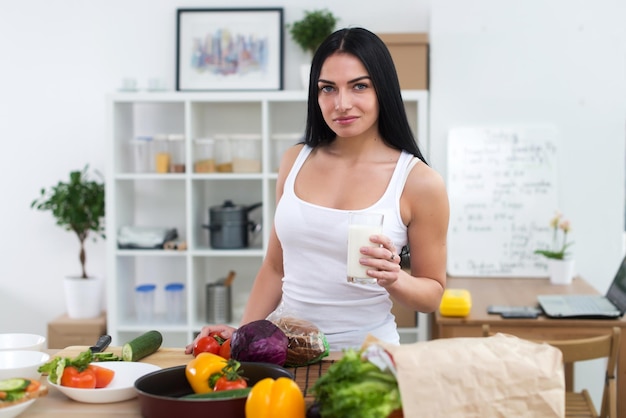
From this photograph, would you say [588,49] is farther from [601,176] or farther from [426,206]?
[426,206]

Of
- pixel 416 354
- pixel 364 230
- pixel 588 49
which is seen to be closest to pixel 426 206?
pixel 364 230

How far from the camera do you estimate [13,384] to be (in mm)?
1366

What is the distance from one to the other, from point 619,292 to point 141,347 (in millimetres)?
2126

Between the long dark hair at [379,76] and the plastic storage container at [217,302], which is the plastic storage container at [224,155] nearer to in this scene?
the plastic storage container at [217,302]

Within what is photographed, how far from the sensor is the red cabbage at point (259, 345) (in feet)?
5.03

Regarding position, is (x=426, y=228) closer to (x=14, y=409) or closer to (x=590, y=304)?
(x=14, y=409)

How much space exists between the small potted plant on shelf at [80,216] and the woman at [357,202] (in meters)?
2.19

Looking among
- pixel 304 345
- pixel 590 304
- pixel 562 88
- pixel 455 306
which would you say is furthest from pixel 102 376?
pixel 562 88

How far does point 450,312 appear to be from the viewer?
300 cm

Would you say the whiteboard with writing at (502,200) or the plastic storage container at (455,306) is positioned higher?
the whiteboard with writing at (502,200)

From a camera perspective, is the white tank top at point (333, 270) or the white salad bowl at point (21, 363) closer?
the white salad bowl at point (21, 363)

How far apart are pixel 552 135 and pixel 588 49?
1.44 ft

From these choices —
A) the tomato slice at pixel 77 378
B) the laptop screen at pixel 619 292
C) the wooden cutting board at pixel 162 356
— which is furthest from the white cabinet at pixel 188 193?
the tomato slice at pixel 77 378

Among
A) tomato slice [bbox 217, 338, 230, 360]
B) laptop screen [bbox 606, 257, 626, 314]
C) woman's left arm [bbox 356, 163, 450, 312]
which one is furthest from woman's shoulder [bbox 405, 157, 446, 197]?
laptop screen [bbox 606, 257, 626, 314]
